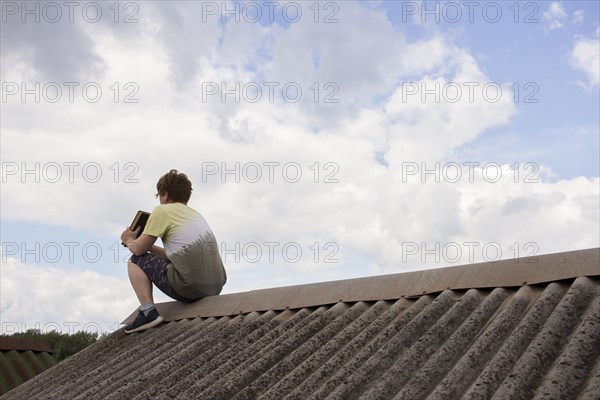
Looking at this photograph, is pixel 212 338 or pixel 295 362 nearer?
pixel 295 362

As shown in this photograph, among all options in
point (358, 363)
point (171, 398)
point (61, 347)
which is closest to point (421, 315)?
point (358, 363)

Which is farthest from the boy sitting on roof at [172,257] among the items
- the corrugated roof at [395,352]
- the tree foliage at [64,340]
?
the tree foliage at [64,340]

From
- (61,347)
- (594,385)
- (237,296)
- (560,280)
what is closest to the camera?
(594,385)

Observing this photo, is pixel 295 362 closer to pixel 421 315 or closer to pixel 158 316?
pixel 421 315

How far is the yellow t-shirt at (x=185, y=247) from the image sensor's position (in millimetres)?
5855

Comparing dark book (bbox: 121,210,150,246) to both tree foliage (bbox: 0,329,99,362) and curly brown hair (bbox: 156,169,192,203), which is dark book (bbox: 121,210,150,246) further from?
tree foliage (bbox: 0,329,99,362)

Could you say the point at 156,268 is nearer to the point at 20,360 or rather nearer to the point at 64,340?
the point at 20,360

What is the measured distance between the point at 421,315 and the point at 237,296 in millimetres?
2165

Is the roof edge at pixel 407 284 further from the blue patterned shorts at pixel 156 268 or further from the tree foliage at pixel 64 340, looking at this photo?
the tree foliage at pixel 64 340

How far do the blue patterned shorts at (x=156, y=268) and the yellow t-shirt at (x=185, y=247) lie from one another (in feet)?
0.16

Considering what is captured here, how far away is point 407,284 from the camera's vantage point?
4.41m

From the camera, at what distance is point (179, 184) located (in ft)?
20.1

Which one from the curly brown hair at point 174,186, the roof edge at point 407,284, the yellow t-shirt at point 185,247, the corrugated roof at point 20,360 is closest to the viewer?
the roof edge at point 407,284

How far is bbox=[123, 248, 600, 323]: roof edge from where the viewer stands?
3725 millimetres
